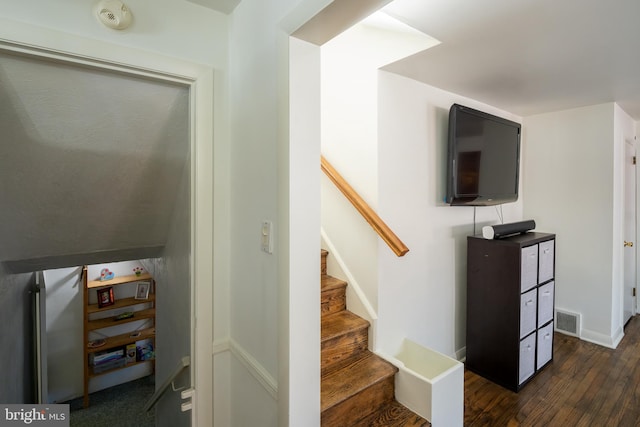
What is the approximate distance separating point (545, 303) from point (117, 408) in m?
4.26

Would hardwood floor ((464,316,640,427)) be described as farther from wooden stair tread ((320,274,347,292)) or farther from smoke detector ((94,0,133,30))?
smoke detector ((94,0,133,30))

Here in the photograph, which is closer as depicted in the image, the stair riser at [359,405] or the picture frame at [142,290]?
the stair riser at [359,405]

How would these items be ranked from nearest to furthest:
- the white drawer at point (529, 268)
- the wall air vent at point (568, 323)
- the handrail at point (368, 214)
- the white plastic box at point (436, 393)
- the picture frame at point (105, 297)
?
the white plastic box at point (436, 393) < the handrail at point (368, 214) < the white drawer at point (529, 268) < the wall air vent at point (568, 323) < the picture frame at point (105, 297)

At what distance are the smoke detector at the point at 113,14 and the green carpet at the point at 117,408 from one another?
351 cm

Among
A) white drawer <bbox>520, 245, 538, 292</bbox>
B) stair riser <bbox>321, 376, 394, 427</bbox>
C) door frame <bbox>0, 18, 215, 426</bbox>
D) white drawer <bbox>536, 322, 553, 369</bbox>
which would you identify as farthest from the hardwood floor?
door frame <bbox>0, 18, 215, 426</bbox>

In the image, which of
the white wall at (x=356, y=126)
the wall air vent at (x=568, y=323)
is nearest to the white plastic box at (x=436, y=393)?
the white wall at (x=356, y=126)

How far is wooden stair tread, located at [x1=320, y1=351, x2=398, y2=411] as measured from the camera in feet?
5.40

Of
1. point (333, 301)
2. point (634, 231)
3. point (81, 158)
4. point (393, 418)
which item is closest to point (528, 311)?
point (393, 418)

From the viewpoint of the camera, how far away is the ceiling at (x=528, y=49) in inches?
55.5

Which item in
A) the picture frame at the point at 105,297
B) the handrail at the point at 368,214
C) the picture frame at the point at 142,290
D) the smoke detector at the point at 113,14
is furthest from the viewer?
the picture frame at the point at 142,290

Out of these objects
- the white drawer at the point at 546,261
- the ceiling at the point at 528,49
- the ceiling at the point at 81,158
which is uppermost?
the ceiling at the point at 528,49

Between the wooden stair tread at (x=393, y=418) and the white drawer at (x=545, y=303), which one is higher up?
the white drawer at (x=545, y=303)

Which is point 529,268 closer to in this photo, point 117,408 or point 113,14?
point 113,14

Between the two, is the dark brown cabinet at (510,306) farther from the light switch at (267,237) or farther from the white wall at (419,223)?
the light switch at (267,237)
